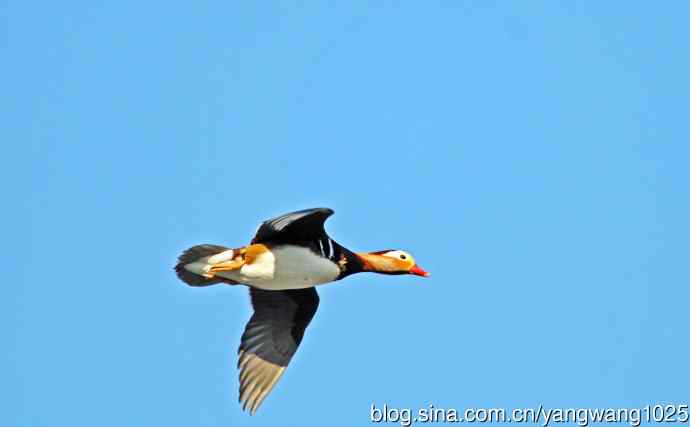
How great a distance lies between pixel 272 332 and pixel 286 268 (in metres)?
1.60

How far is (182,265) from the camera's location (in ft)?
51.4

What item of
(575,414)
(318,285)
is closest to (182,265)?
(318,285)

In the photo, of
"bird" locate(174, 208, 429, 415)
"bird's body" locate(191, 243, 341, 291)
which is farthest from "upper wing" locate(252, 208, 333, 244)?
"bird's body" locate(191, 243, 341, 291)

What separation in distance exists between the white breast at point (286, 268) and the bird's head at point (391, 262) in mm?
872

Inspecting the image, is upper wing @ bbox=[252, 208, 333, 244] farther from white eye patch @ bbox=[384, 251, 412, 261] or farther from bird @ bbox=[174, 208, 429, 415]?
white eye patch @ bbox=[384, 251, 412, 261]

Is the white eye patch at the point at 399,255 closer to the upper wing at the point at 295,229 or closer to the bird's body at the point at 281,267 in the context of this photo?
the bird's body at the point at 281,267

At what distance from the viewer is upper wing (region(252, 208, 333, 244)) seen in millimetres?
14266

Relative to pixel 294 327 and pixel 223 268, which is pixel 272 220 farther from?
pixel 294 327

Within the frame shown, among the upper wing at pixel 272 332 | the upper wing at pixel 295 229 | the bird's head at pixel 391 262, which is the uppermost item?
the upper wing at pixel 295 229

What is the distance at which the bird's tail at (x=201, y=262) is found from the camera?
15.4 metres

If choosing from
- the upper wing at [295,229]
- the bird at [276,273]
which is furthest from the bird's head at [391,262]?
the upper wing at [295,229]

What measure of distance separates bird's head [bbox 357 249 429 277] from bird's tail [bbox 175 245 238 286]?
1.93m

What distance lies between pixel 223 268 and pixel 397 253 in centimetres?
266

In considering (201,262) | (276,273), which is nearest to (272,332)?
(276,273)
